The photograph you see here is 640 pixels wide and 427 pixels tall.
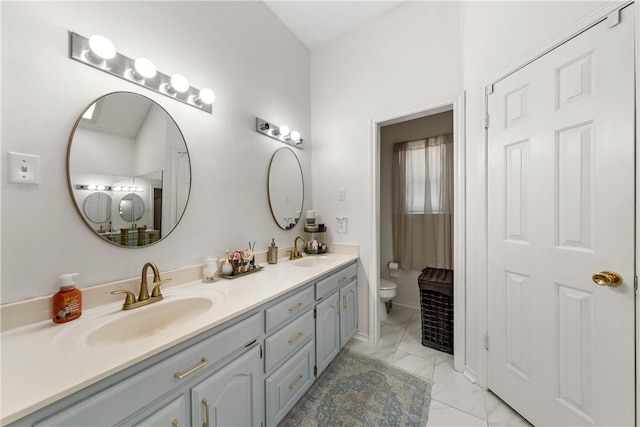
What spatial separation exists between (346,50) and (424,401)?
2.94 metres

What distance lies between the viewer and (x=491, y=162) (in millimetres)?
1494

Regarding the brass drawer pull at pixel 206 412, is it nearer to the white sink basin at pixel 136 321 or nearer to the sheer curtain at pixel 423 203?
the white sink basin at pixel 136 321

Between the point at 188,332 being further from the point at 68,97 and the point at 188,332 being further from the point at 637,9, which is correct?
the point at 637,9

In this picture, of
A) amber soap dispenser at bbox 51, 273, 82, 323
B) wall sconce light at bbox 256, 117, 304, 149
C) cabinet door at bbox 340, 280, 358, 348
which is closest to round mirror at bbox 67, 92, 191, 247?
amber soap dispenser at bbox 51, 273, 82, 323

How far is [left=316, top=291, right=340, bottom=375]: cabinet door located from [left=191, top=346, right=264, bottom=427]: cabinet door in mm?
524

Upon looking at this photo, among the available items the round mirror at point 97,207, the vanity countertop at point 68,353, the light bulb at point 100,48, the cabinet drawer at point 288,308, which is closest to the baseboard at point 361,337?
the cabinet drawer at point 288,308

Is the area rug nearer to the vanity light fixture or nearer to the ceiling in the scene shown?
the vanity light fixture

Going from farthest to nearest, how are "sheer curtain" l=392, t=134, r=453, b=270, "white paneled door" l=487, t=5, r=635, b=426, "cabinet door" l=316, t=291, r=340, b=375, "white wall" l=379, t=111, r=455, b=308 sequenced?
"white wall" l=379, t=111, r=455, b=308 < "sheer curtain" l=392, t=134, r=453, b=270 < "cabinet door" l=316, t=291, r=340, b=375 < "white paneled door" l=487, t=5, r=635, b=426

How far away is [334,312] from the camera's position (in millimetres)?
1753

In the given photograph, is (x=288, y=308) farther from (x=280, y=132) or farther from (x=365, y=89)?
(x=365, y=89)

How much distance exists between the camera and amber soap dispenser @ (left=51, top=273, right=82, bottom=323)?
35.0 inches

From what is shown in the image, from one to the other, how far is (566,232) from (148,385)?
1839 mm

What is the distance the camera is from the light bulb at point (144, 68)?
1.14 meters

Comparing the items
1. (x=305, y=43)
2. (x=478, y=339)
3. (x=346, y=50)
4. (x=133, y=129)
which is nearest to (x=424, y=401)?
(x=478, y=339)
